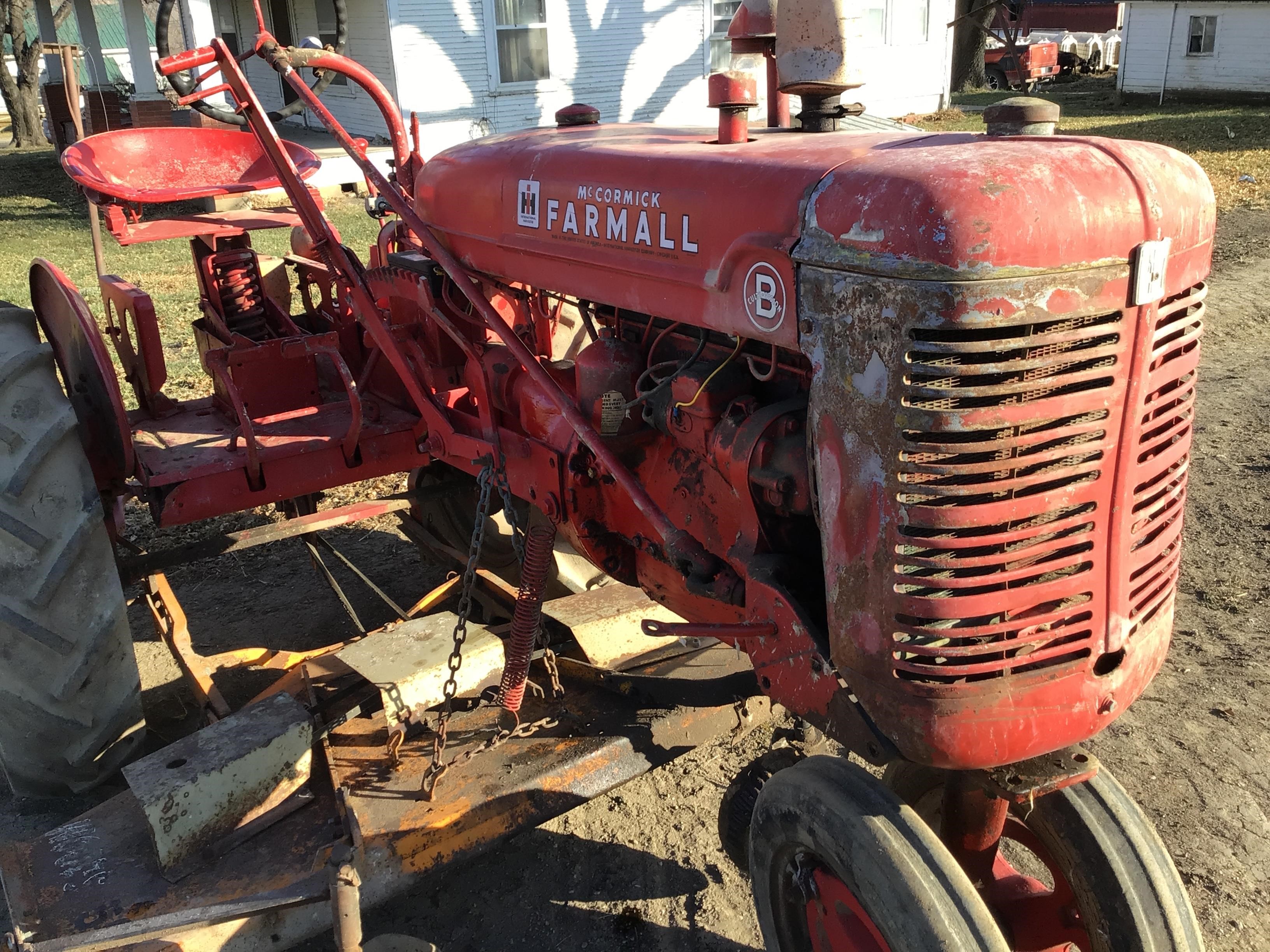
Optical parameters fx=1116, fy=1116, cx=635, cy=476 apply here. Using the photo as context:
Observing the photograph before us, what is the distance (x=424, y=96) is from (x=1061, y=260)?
1338cm

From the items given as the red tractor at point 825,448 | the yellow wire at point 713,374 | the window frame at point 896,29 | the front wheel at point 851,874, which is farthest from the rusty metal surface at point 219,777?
the window frame at point 896,29

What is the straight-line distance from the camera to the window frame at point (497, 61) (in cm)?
1408

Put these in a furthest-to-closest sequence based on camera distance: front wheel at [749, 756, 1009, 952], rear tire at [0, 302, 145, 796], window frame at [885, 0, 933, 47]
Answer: window frame at [885, 0, 933, 47]
rear tire at [0, 302, 145, 796]
front wheel at [749, 756, 1009, 952]

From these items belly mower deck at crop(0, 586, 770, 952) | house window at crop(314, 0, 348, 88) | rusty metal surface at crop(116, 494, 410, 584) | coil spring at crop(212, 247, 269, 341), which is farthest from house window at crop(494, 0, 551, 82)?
belly mower deck at crop(0, 586, 770, 952)

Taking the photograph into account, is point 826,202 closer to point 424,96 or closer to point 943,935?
point 943,935

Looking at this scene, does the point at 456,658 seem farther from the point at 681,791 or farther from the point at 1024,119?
the point at 1024,119

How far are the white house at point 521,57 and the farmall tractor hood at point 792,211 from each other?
12.0m

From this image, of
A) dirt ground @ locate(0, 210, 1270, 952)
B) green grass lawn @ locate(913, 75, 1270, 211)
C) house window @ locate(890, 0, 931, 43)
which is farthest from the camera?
house window @ locate(890, 0, 931, 43)

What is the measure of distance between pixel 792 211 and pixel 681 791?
2001 millimetres

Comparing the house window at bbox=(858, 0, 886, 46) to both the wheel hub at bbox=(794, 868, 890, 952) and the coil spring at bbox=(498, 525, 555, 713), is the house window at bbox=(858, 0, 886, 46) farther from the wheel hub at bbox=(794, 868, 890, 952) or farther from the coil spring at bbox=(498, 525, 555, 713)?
the wheel hub at bbox=(794, 868, 890, 952)

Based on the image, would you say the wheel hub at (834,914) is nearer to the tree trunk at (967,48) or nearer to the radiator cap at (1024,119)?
the radiator cap at (1024,119)

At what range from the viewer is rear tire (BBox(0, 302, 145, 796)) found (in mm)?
2967

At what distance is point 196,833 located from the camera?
2621mm

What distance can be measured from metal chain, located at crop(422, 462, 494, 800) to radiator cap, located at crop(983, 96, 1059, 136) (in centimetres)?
149
